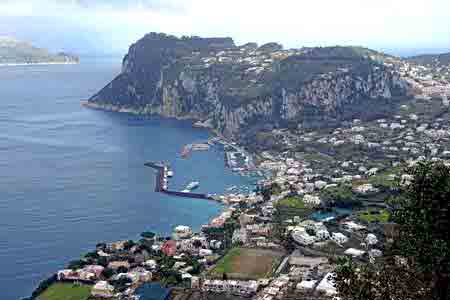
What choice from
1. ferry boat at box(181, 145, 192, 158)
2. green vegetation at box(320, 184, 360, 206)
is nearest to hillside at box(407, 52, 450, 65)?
ferry boat at box(181, 145, 192, 158)

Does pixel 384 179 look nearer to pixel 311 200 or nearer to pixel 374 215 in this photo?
pixel 311 200

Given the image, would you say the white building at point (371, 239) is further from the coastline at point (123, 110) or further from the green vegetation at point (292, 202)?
the coastline at point (123, 110)

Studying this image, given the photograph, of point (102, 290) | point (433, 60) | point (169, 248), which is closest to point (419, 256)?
point (102, 290)

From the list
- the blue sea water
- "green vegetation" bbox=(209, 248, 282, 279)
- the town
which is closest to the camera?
the town

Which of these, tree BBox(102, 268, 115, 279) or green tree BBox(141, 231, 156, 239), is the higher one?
green tree BBox(141, 231, 156, 239)

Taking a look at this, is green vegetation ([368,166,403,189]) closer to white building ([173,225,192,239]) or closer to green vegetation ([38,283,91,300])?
white building ([173,225,192,239])

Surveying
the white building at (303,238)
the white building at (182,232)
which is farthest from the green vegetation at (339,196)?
the white building at (182,232)
